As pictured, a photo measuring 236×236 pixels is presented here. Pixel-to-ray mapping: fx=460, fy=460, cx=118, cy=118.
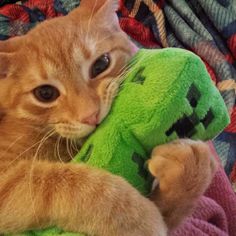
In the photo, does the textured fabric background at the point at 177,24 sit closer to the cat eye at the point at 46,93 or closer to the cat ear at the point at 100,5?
the cat ear at the point at 100,5

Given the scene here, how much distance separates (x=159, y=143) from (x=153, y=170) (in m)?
0.05

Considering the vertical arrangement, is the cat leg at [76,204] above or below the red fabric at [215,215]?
above

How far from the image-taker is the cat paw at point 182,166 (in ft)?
2.75

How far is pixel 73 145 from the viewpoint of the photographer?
99cm

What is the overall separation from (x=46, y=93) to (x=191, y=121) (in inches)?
14.0

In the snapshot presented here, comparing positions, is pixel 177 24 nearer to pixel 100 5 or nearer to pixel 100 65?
pixel 100 5

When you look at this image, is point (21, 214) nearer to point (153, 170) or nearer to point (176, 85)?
point (153, 170)

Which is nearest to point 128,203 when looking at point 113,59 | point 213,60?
point 113,59

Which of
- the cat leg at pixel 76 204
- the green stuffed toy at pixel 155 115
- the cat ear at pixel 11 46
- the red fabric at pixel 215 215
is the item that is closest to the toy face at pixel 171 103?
the green stuffed toy at pixel 155 115

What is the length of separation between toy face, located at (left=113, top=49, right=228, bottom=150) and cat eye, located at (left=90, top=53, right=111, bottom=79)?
18cm

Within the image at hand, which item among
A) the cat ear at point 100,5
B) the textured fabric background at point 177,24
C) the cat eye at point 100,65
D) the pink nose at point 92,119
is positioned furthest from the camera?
the textured fabric background at point 177,24

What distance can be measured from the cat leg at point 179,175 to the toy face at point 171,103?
0.08 ft

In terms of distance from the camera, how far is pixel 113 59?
1.05 meters

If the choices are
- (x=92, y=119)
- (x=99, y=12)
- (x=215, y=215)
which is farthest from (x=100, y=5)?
(x=215, y=215)
